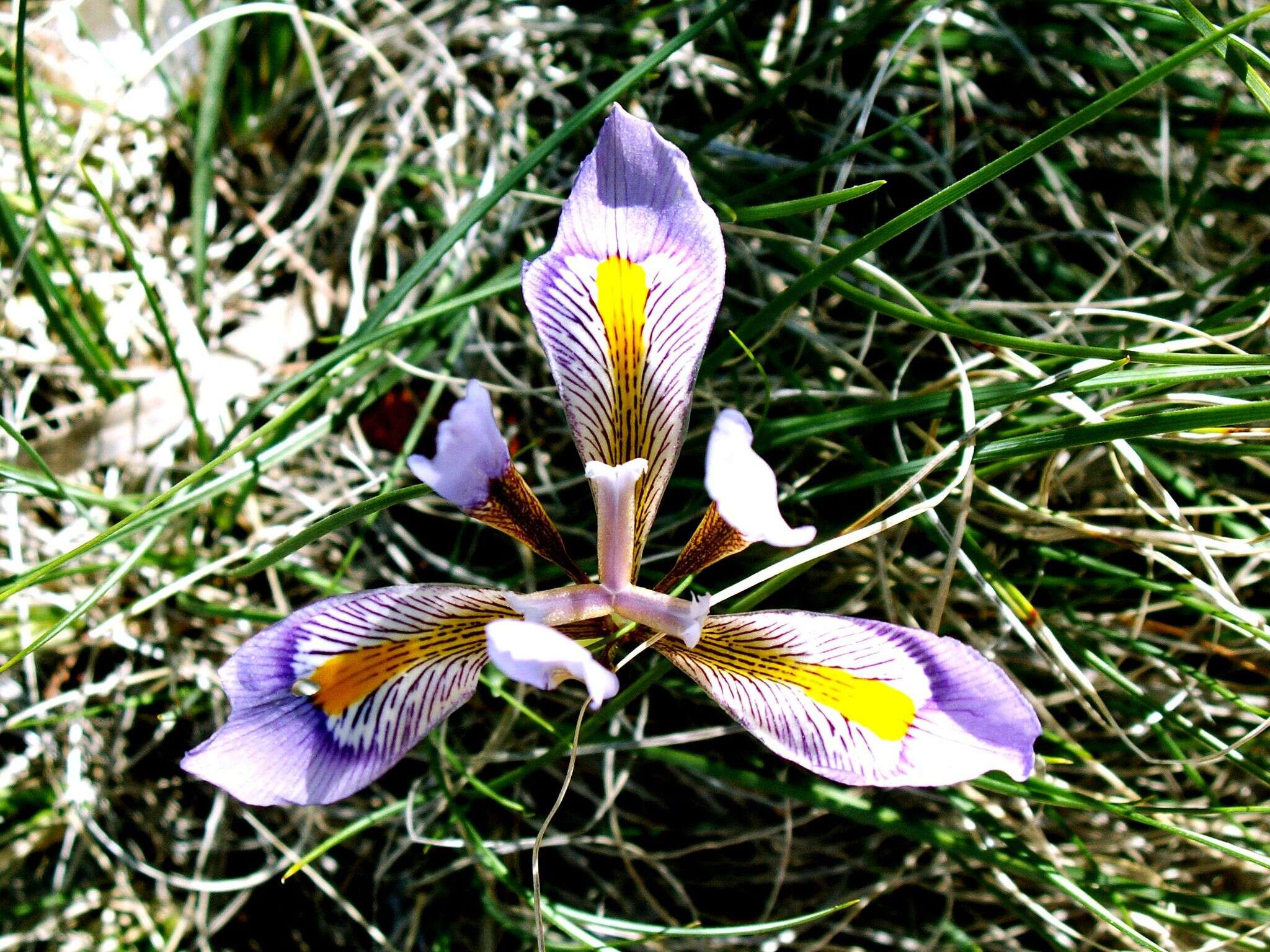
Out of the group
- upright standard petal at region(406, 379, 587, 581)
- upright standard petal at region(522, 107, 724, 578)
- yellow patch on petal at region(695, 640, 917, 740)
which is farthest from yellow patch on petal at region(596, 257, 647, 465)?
yellow patch on petal at region(695, 640, 917, 740)

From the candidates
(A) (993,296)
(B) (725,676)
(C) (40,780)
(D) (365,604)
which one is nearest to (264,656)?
(D) (365,604)

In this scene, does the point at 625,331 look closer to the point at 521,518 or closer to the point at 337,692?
the point at 521,518

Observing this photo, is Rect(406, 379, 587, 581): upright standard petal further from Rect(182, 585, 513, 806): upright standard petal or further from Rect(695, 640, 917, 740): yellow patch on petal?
Rect(695, 640, 917, 740): yellow patch on petal

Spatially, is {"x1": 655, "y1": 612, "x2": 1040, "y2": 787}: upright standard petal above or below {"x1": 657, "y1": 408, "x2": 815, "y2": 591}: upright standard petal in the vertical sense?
below

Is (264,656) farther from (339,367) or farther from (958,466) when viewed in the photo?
(958,466)

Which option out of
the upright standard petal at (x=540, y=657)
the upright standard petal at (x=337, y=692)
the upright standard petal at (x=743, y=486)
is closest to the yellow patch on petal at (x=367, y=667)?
the upright standard petal at (x=337, y=692)

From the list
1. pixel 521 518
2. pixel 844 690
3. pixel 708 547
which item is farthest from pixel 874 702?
pixel 521 518
